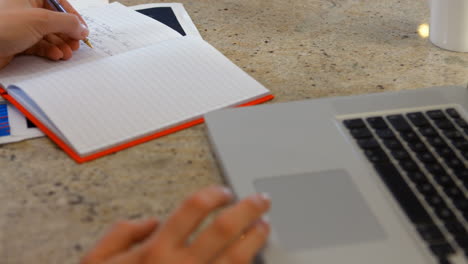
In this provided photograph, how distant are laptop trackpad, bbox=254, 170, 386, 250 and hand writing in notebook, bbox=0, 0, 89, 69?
460 mm

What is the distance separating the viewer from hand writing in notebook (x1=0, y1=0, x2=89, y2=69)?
803mm

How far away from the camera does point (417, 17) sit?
39.5 inches

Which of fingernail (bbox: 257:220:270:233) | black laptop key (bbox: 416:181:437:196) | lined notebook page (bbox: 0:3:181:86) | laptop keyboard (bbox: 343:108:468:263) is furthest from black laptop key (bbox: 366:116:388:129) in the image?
lined notebook page (bbox: 0:3:181:86)

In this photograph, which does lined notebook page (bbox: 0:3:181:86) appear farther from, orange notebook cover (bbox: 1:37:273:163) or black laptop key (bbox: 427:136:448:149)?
black laptop key (bbox: 427:136:448:149)

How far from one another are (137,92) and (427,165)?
0.38 m

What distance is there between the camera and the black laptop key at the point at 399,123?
0.60 metres

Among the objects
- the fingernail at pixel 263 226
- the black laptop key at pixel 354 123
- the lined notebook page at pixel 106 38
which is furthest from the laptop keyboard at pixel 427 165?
the lined notebook page at pixel 106 38

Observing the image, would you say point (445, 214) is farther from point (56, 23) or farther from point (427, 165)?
point (56, 23)

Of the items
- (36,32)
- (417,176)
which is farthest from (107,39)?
(417,176)

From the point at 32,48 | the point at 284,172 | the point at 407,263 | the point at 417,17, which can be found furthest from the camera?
the point at 417,17

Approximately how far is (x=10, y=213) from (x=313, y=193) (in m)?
0.31

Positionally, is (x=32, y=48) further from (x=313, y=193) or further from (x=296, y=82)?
(x=313, y=193)

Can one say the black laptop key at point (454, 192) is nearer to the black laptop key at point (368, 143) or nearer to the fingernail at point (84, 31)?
the black laptop key at point (368, 143)

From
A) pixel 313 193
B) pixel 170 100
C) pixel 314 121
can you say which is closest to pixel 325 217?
pixel 313 193
